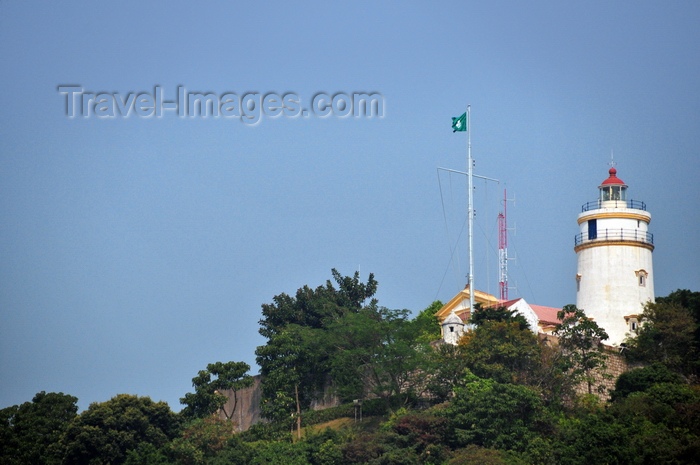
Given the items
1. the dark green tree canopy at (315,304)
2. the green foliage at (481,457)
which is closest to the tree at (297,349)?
the dark green tree canopy at (315,304)

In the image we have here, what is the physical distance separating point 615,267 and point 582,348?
16.2 feet

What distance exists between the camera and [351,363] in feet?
184

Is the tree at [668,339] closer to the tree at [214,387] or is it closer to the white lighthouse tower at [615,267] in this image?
the white lighthouse tower at [615,267]

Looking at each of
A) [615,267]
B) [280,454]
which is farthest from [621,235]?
[280,454]

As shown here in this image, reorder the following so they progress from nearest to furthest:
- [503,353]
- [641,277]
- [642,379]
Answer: [642,379] < [503,353] < [641,277]

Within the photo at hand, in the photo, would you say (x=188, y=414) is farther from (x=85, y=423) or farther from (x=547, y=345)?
(x=547, y=345)

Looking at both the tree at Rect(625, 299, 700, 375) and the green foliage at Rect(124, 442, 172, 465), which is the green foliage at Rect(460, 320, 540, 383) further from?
the green foliage at Rect(124, 442, 172, 465)

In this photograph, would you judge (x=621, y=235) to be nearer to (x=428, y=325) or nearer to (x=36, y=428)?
(x=428, y=325)

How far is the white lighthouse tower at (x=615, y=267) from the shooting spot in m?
57.1

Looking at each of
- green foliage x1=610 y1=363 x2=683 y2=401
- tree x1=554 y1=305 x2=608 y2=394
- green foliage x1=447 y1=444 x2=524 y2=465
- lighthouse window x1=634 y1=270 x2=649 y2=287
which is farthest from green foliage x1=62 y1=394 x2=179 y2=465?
lighthouse window x1=634 y1=270 x2=649 y2=287

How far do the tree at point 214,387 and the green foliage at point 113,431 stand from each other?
5.92 ft

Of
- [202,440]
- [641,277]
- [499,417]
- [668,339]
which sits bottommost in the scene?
[202,440]

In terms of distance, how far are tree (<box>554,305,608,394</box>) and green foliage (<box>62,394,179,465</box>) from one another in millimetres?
15074

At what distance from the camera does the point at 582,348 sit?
53.7 meters
